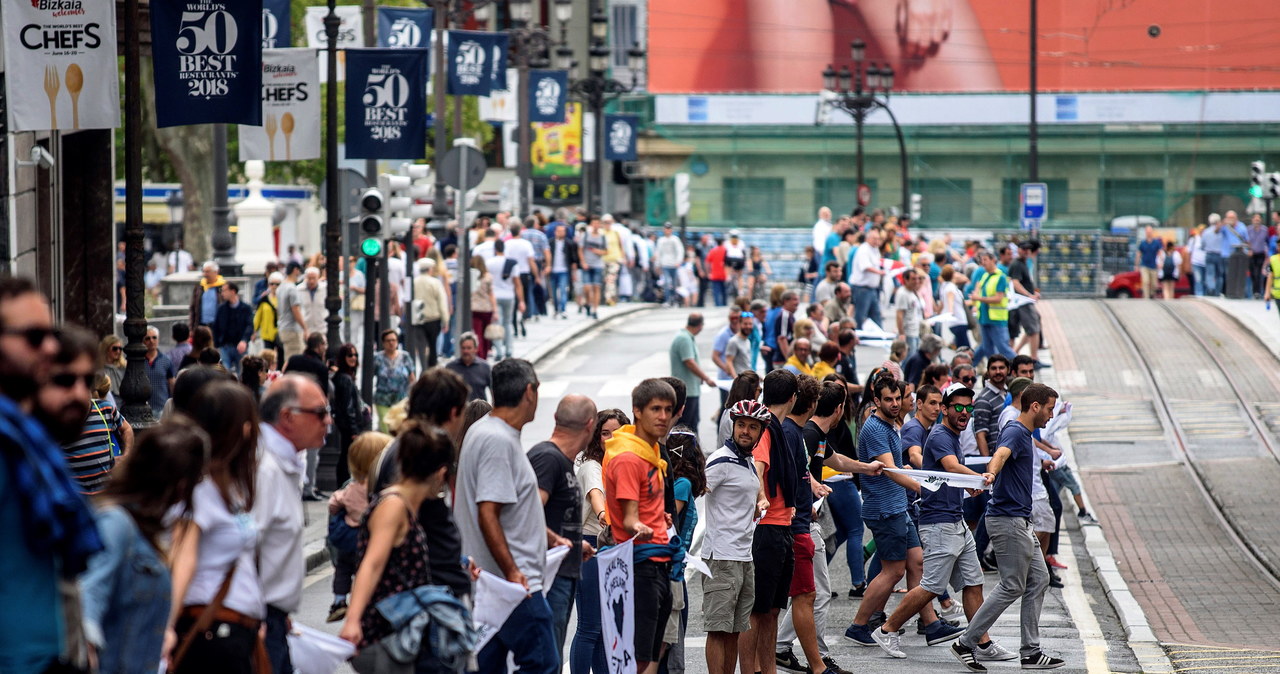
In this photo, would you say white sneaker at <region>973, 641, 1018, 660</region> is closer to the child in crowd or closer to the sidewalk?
the child in crowd

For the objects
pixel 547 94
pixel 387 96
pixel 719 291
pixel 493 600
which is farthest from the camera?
pixel 719 291

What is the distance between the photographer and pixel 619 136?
43.4 m

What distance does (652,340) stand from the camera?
29.2m

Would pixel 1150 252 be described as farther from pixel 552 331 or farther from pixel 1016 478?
pixel 1016 478

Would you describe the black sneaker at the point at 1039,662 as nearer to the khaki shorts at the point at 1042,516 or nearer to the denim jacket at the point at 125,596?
the khaki shorts at the point at 1042,516

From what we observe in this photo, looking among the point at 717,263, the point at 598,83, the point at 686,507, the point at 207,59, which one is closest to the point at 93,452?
the point at 686,507

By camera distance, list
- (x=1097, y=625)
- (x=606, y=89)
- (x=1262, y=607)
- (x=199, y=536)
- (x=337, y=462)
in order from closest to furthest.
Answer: (x=199, y=536), (x=1097, y=625), (x=1262, y=607), (x=337, y=462), (x=606, y=89)

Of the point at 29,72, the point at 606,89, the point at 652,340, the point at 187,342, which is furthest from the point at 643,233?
the point at 29,72

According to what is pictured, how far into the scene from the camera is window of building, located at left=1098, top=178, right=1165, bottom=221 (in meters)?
63.7

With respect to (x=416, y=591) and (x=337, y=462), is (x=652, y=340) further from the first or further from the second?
(x=416, y=591)

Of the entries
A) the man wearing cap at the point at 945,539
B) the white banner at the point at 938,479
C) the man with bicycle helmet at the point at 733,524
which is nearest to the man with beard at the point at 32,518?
the man with bicycle helmet at the point at 733,524

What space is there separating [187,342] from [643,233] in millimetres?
24333

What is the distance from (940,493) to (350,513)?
4608mm

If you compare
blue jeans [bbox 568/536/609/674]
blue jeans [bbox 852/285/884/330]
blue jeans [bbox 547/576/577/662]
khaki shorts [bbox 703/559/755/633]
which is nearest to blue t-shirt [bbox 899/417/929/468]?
khaki shorts [bbox 703/559/755/633]
